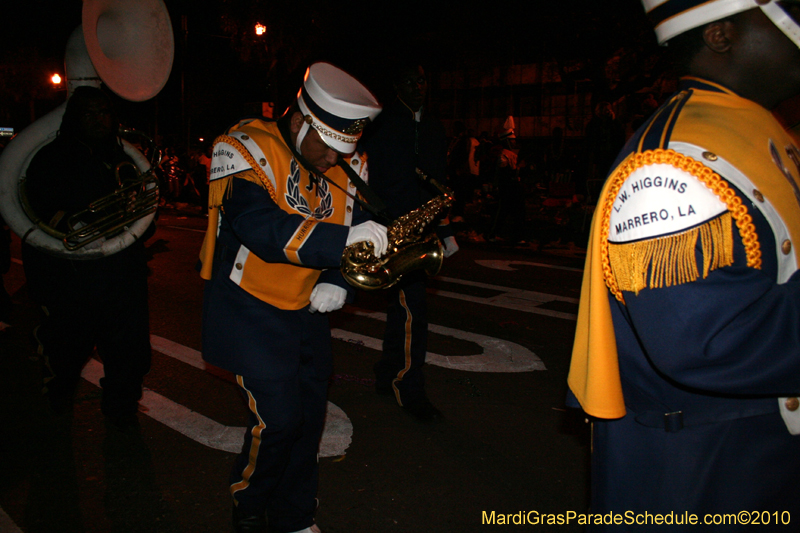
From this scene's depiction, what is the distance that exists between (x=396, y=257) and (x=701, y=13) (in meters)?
1.40

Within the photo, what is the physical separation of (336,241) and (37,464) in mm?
2489

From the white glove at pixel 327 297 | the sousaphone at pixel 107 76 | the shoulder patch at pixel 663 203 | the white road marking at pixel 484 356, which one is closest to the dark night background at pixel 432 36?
the white road marking at pixel 484 356

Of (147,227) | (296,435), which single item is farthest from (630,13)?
(296,435)

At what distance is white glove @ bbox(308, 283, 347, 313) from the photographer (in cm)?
257

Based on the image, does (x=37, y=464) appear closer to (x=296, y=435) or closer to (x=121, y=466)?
(x=121, y=466)

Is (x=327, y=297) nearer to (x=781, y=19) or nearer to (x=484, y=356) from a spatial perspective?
(x=781, y=19)

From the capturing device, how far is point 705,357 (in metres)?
1.26

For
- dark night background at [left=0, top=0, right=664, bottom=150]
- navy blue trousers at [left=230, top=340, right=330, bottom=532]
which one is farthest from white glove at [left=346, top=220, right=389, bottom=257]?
dark night background at [left=0, top=0, right=664, bottom=150]

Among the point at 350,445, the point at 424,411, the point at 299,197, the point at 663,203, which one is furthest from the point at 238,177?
the point at 424,411

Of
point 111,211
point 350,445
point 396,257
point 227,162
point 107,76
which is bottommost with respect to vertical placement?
point 350,445

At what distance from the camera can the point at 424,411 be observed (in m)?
4.08

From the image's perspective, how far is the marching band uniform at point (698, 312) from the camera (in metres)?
1.24

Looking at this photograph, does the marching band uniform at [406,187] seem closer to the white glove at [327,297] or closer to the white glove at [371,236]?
the white glove at [327,297]

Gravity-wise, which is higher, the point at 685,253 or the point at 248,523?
the point at 685,253
